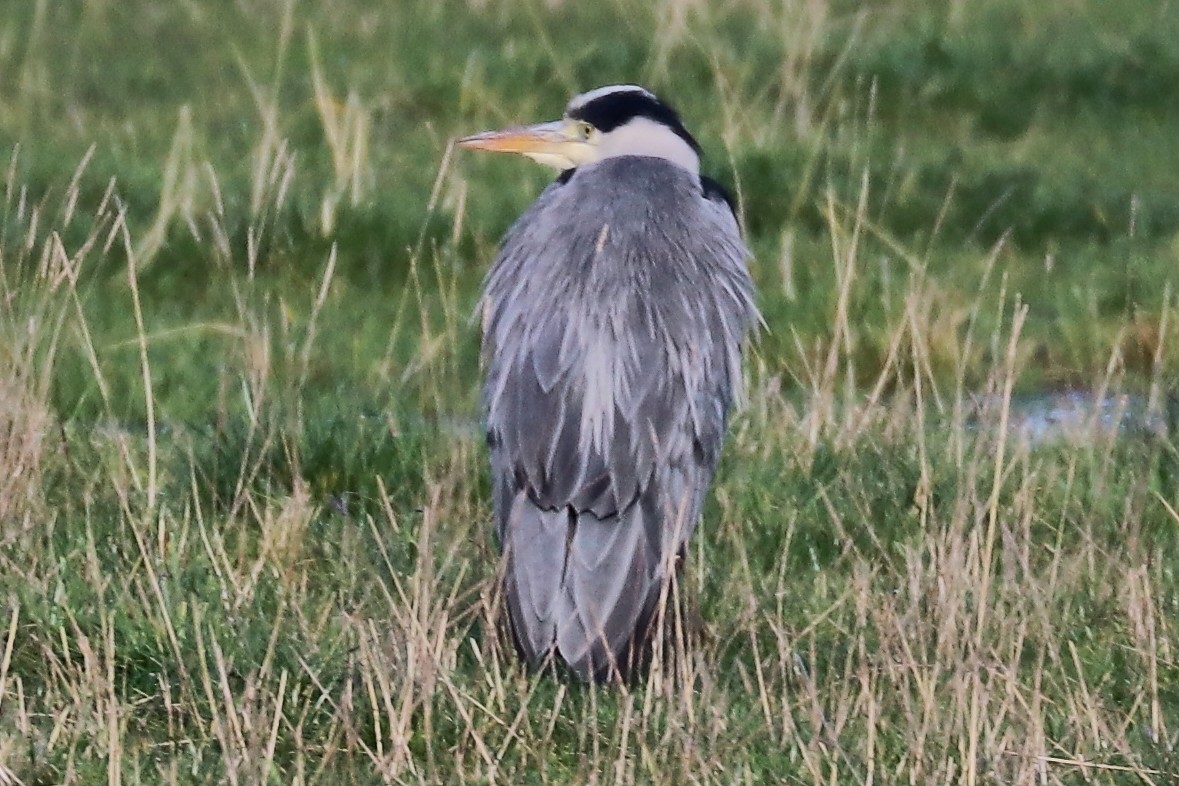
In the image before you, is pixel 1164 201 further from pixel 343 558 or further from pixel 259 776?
pixel 259 776

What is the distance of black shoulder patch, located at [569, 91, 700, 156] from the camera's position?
209 inches

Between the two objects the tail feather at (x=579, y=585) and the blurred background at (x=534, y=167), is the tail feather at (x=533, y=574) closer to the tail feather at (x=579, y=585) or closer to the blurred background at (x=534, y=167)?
A: the tail feather at (x=579, y=585)

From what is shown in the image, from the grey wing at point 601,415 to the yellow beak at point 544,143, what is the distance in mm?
458

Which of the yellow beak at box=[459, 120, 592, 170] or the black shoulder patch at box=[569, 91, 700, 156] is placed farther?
the yellow beak at box=[459, 120, 592, 170]

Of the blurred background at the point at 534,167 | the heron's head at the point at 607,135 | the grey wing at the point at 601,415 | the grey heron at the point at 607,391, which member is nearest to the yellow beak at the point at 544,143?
the heron's head at the point at 607,135

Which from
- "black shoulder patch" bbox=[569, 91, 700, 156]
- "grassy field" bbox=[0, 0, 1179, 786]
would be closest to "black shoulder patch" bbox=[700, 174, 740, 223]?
"black shoulder patch" bbox=[569, 91, 700, 156]

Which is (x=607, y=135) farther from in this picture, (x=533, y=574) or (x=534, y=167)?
(x=534, y=167)

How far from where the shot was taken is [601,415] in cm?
469

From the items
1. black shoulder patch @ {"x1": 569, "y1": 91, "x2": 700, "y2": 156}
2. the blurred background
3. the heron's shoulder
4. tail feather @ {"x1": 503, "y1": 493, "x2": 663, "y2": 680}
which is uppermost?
black shoulder patch @ {"x1": 569, "y1": 91, "x2": 700, "y2": 156}

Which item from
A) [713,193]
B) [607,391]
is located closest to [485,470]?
[713,193]

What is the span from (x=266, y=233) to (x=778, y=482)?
3457 mm

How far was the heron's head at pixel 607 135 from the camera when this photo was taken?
532 centimetres

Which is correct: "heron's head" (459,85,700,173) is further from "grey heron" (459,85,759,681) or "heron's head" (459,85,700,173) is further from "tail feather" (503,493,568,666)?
"tail feather" (503,493,568,666)

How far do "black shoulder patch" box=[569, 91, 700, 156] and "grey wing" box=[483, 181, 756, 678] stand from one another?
1.30ft
